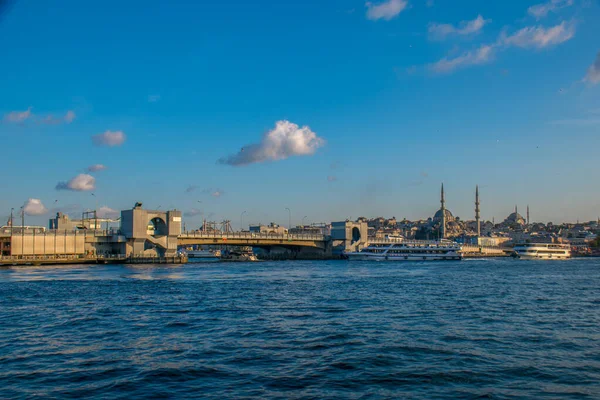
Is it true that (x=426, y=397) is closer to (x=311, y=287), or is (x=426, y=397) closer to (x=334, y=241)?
(x=311, y=287)

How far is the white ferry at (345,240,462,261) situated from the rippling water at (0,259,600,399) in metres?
70.9

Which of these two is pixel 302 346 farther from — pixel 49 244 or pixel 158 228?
pixel 158 228

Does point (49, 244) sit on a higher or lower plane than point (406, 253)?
higher

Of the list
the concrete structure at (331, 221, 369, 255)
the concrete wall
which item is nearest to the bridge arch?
the concrete wall

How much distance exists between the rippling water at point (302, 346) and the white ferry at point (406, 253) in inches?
→ 2791

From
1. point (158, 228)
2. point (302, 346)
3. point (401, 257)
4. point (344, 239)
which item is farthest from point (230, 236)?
point (302, 346)

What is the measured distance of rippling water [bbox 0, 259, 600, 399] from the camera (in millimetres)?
14836

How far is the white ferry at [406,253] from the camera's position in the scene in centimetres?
10650

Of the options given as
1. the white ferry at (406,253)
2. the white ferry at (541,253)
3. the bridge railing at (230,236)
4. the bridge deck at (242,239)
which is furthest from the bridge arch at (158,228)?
the white ferry at (541,253)

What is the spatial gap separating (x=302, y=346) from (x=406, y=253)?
90.2 m

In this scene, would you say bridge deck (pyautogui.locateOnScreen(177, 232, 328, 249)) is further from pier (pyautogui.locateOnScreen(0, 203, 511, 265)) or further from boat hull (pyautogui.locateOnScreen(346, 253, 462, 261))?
boat hull (pyautogui.locateOnScreen(346, 253, 462, 261))

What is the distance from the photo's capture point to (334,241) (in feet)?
405

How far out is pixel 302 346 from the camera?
19641mm

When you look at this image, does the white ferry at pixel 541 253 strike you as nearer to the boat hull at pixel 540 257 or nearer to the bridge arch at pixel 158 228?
→ the boat hull at pixel 540 257
